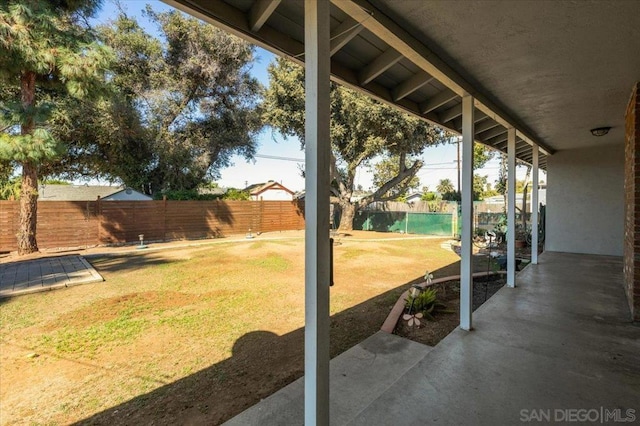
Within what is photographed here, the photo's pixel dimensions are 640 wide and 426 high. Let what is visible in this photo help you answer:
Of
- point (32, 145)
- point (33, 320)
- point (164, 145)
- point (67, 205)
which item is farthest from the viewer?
point (164, 145)

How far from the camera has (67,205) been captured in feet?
31.4

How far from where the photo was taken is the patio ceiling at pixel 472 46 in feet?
5.62

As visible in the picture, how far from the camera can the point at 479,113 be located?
400 centimetres

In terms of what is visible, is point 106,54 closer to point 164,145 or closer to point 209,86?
point 164,145

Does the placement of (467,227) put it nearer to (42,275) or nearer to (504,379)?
(504,379)

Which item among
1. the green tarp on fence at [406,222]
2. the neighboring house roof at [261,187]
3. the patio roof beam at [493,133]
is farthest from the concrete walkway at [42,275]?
→ the neighboring house roof at [261,187]

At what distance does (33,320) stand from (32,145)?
233 inches

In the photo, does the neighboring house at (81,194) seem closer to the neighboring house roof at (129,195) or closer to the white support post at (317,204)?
the neighboring house roof at (129,195)

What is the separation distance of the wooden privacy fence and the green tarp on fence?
4.41m

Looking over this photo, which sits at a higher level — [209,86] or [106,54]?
[209,86]

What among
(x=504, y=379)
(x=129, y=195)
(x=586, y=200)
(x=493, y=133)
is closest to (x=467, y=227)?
(x=504, y=379)

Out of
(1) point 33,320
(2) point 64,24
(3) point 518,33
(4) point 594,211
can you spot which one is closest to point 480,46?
(3) point 518,33

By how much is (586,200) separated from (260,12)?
8.31 m

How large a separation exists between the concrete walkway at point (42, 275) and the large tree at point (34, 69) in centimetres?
220
